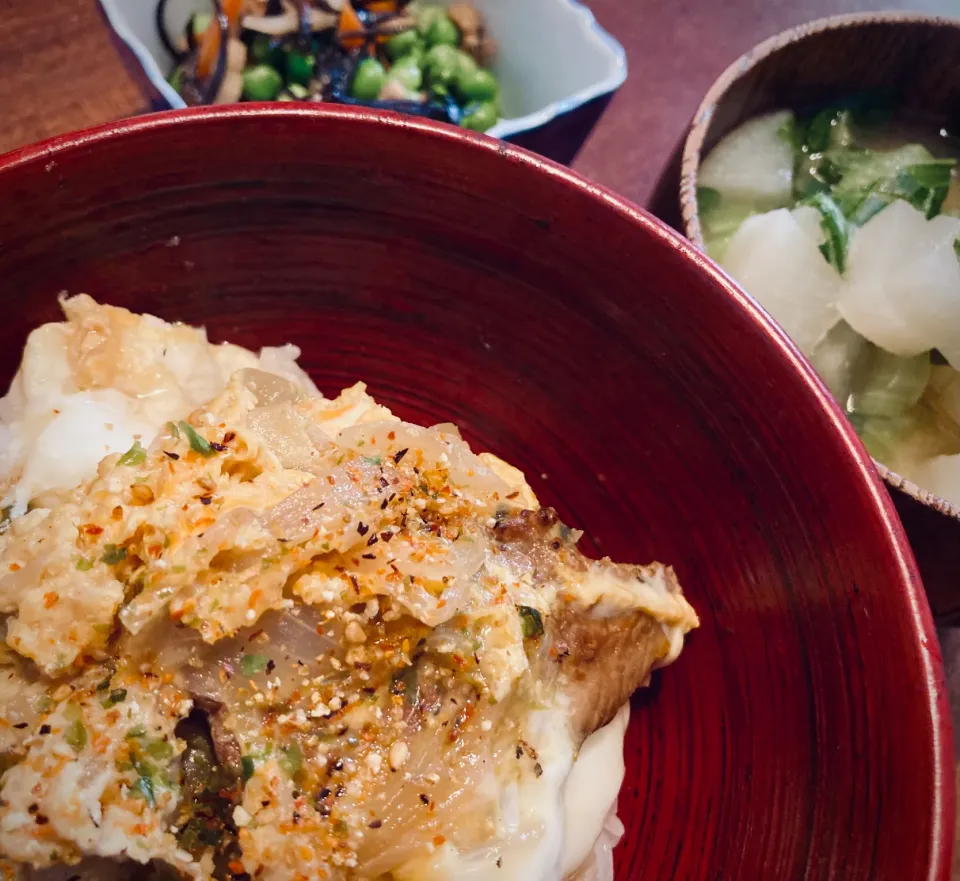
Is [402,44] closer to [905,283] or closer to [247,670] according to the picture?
[905,283]

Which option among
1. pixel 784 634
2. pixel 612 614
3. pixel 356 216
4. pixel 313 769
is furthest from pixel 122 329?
pixel 784 634

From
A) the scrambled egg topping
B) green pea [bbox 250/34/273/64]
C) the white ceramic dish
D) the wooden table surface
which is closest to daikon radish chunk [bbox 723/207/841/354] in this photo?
the wooden table surface

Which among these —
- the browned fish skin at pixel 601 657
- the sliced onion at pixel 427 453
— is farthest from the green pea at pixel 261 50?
the browned fish skin at pixel 601 657

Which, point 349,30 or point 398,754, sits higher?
point 349,30

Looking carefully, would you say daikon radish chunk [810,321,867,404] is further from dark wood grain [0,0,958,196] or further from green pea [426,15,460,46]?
green pea [426,15,460,46]

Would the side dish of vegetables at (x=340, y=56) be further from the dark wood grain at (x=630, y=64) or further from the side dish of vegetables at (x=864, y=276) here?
the side dish of vegetables at (x=864, y=276)

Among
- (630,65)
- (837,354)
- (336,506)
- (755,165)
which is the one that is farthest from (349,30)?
(336,506)
